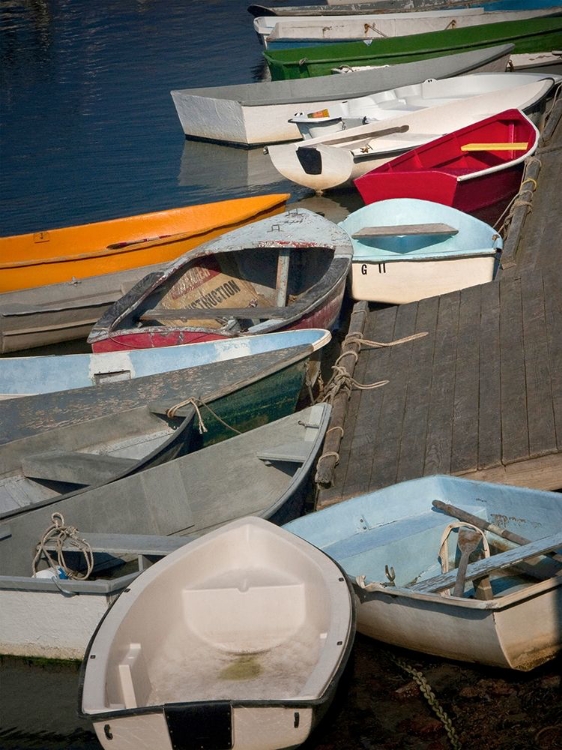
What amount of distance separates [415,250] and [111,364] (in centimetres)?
369

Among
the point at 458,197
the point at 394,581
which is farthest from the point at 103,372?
the point at 458,197

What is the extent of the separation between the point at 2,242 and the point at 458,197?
538cm

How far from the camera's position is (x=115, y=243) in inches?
445

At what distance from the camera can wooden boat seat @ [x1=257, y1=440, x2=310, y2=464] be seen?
6332 mm

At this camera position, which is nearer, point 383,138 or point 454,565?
point 454,565

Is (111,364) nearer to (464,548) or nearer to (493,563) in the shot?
(464,548)

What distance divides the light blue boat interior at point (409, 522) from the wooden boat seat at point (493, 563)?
37 centimetres

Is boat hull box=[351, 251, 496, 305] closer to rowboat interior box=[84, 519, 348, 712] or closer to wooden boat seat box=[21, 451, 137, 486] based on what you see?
wooden boat seat box=[21, 451, 137, 486]

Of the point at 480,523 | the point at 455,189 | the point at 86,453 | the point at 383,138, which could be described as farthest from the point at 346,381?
the point at 383,138

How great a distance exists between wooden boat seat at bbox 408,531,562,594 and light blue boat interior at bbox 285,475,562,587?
365mm

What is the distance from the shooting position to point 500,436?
5.82 meters

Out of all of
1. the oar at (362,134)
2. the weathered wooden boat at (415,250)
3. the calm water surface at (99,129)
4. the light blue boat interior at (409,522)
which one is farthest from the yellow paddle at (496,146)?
the light blue boat interior at (409,522)

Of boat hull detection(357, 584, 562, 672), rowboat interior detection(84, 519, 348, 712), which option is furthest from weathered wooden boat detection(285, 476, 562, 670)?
rowboat interior detection(84, 519, 348, 712)

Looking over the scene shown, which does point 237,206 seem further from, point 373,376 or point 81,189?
point 81,189
